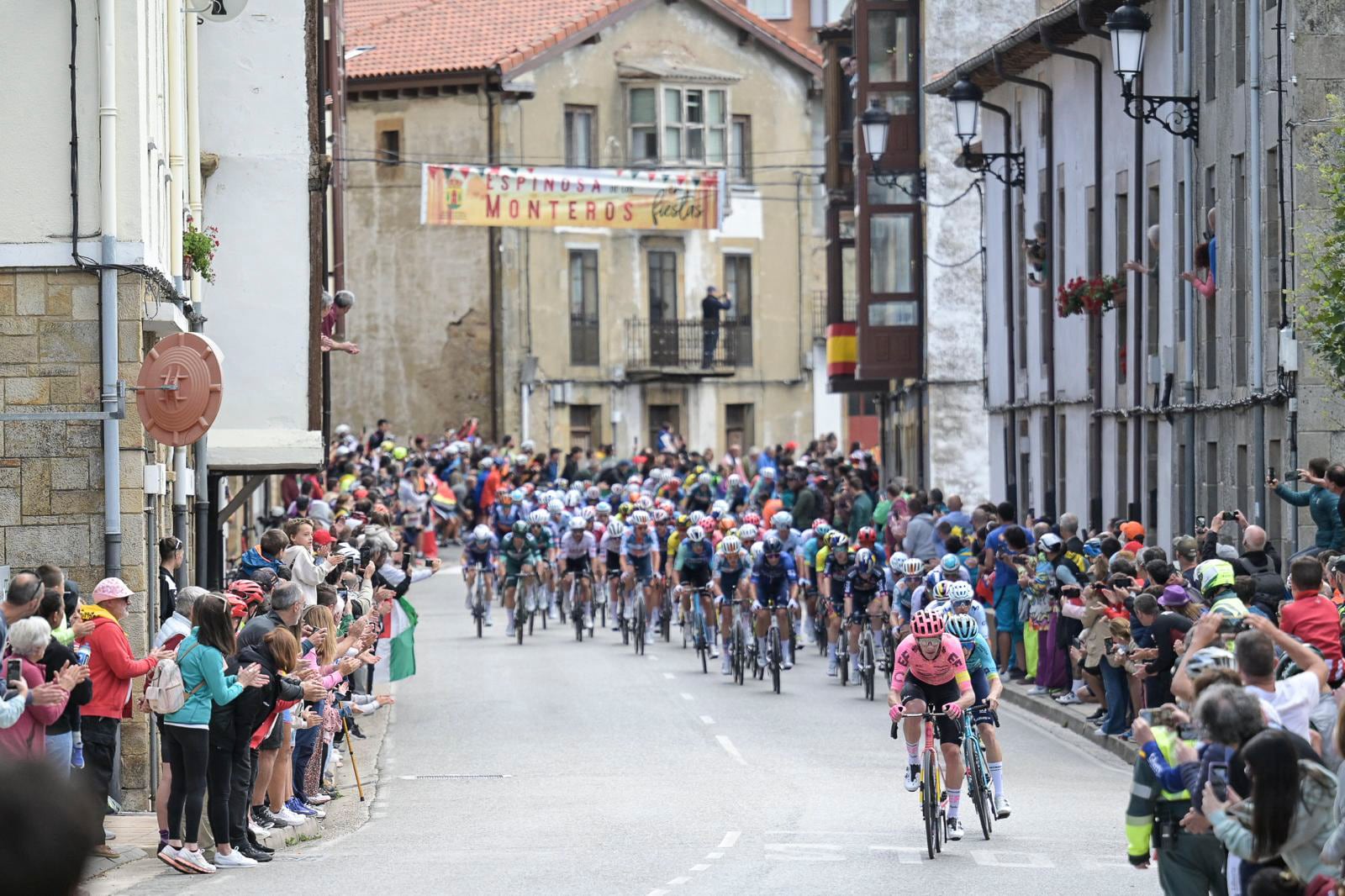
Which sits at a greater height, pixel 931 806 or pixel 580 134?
pixel 580 134

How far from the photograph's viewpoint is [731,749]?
1917 centimetres

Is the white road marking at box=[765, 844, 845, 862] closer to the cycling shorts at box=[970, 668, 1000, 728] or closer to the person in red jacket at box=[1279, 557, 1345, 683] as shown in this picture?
the cycling shorts at box=[970, 668, 1000, 728]

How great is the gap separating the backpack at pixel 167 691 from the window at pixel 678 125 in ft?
143

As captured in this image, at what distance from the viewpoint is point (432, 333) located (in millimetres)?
55469

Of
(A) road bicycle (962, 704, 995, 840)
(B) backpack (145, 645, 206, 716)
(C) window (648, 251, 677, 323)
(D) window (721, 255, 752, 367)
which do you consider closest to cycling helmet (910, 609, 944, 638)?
(A) road bicycle (962, 704, 995, 840)

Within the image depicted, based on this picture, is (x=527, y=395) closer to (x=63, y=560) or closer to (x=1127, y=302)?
(x=1127, y=302)

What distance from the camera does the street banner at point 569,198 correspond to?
45.4 m

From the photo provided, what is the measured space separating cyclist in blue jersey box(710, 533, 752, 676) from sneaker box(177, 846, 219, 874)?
43.4 feet

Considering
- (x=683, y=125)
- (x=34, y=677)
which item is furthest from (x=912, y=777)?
(x=683, y=125)

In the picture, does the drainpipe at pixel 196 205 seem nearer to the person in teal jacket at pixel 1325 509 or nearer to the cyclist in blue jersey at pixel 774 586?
the cyclist in blue jersey at pixel 774 586

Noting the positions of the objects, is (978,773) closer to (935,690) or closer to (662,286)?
(935,690)

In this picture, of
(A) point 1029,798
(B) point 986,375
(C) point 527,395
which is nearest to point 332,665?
(A) point 1029,798

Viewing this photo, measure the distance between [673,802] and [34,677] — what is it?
559 cm

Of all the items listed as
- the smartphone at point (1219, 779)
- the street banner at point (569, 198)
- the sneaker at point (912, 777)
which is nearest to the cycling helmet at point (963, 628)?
the sneaker at point (912, 777)
